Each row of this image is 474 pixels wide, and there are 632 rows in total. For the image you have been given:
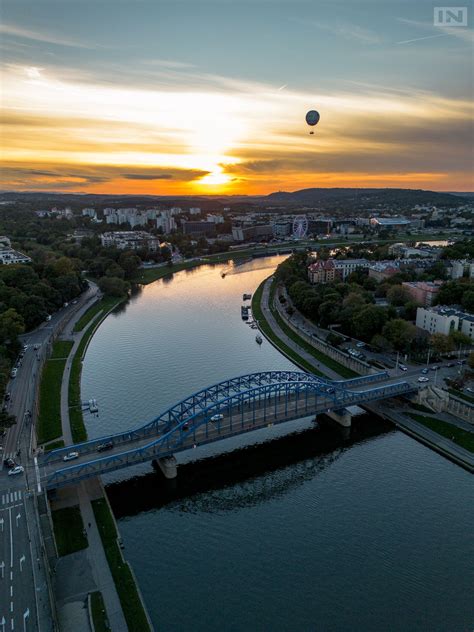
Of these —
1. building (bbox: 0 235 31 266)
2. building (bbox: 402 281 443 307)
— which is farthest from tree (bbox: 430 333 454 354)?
building (bbox: 0 235 31 266)

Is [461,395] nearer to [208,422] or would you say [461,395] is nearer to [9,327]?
[208,422]

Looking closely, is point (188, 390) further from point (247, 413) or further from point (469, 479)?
point (469, 479)

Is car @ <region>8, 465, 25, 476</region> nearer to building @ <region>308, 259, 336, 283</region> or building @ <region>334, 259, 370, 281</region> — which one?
building @ <region>308, 259, 336, 283</region>

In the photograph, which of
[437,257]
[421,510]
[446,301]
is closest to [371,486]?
[421,510]

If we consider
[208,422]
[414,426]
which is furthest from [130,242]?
[414,426]

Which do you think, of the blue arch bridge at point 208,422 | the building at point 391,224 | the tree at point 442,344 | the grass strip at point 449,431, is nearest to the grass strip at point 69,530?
the blue arch bridge at point 208,422
